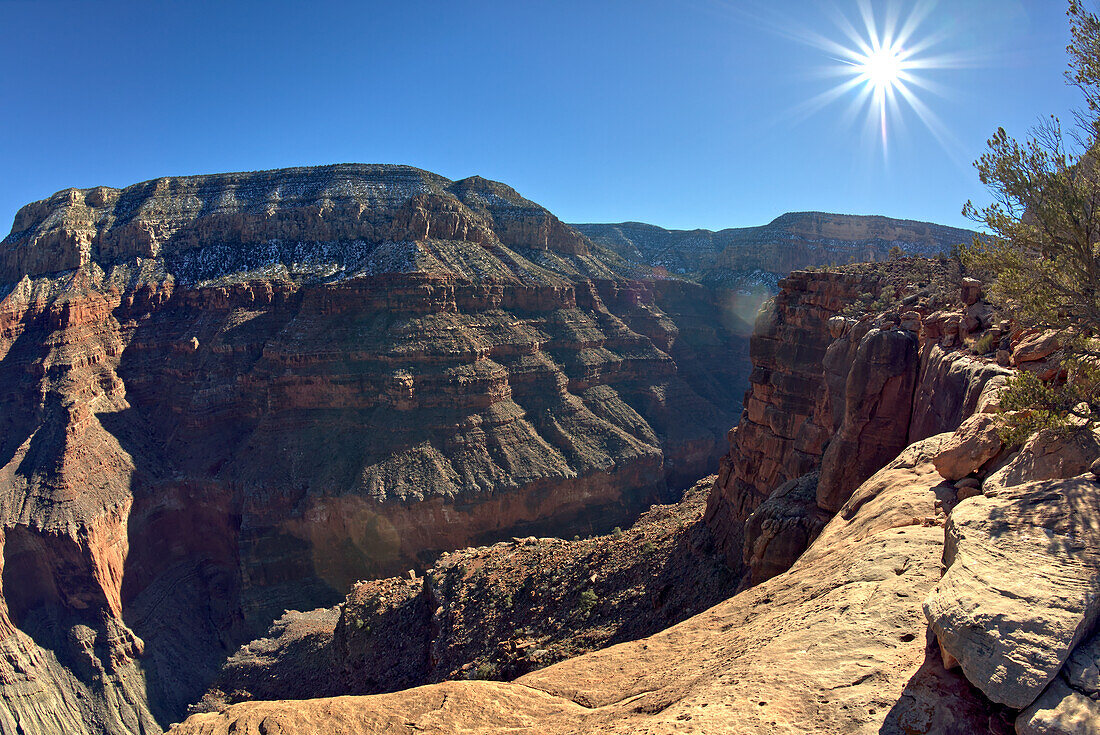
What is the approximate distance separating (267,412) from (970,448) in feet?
174

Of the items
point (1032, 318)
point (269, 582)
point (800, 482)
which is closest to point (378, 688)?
point (800, 482)

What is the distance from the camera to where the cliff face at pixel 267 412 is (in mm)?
39312

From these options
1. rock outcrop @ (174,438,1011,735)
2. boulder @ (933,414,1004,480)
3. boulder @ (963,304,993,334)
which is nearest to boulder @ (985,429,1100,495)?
boulder @ (933,414,1004,480)

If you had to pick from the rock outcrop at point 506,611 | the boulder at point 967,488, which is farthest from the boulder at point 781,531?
the boulder at point 967,488

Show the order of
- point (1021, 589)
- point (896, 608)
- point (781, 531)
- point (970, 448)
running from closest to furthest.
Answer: point (1021, 589), point (896, 608), point (970, 448), point (781, 531)

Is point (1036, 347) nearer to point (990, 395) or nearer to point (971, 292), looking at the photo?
point (990, 395)

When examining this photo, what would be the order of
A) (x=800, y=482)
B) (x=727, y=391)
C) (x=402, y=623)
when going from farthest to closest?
(x=727, y=391), (x=402, y=623), (x=800, y=482)

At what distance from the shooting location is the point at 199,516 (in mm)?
48469

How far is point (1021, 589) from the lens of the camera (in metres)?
5.31

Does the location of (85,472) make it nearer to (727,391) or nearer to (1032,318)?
(1032,318)

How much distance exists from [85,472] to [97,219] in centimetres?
3739

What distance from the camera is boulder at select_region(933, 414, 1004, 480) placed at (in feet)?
28.7

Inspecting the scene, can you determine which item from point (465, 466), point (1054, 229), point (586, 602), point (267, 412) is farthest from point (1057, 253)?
point (267, 412)

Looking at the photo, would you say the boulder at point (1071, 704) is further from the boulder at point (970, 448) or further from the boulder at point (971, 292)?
the boulder at point (971, 292)
